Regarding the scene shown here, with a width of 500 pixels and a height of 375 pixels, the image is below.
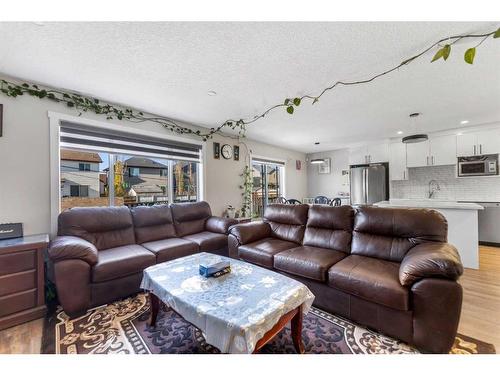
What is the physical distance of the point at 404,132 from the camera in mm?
4500

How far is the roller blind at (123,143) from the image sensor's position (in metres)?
2.72

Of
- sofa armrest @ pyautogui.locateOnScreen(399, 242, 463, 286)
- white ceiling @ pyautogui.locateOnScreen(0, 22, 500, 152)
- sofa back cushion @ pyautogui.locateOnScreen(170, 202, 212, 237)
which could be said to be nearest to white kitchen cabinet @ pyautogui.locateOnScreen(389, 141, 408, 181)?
white ceiling @ pyautogui.locateOnScreen(0, 22, 500, 152)

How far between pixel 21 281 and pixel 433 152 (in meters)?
6.61

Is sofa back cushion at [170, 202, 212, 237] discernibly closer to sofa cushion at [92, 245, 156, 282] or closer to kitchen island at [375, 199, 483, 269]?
sofa cushion at [92, 245, 156, 282]

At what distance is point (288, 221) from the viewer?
3016mm

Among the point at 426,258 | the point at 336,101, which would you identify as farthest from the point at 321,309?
the point at 336,101

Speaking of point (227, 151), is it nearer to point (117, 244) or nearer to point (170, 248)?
point (170, 248)

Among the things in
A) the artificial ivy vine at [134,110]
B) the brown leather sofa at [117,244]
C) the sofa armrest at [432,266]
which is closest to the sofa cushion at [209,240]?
the brown leather sofa at [117,244]

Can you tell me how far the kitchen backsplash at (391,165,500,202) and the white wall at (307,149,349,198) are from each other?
1.34 metres

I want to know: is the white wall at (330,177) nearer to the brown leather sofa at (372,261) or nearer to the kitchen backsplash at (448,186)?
the kitchen backsplash at (448,186)

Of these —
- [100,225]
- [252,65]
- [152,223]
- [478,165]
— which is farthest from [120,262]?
[478,165]

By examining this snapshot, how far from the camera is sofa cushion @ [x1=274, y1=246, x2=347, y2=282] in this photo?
6.53 feet
